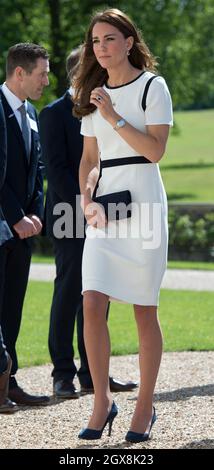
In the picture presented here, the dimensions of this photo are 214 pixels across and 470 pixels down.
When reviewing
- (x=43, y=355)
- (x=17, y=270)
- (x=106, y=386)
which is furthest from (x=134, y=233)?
(x=43, y=355)

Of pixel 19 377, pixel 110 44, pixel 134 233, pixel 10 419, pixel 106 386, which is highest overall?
pixel 110 44

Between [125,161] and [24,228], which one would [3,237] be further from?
[125,161]

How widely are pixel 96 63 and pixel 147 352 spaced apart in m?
1.42

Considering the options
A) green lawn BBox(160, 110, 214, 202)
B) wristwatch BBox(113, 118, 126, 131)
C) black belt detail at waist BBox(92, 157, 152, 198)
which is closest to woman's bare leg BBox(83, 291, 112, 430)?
black belt detail at waist BBox(92, 157, 152, 198)

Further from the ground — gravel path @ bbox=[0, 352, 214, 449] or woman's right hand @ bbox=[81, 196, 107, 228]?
woman's right hand @ bbox=[81, 196, 107, 228]

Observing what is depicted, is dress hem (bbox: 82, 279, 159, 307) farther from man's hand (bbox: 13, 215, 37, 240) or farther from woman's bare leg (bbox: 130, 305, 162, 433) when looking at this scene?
man's hand (bbox: 13, 215, 37, 240)

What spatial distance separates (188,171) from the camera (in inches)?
1853

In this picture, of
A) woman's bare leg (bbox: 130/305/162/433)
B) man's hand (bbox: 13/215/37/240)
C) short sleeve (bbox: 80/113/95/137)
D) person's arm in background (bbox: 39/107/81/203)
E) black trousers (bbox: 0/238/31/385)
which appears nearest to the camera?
woman's bare leg (bbox: 130/305/162/433)

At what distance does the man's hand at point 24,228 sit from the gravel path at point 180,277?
8440 mm

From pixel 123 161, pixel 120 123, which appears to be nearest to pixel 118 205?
pixel 123 161

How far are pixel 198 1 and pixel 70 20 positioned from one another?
4221mm

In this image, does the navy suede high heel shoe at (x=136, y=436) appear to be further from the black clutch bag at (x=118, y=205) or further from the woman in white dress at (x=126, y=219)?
the black clutch bag at (x=118, y=205)

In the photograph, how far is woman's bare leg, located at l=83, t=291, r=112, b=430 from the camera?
5.04 metres

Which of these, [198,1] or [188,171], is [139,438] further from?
[188,171]
